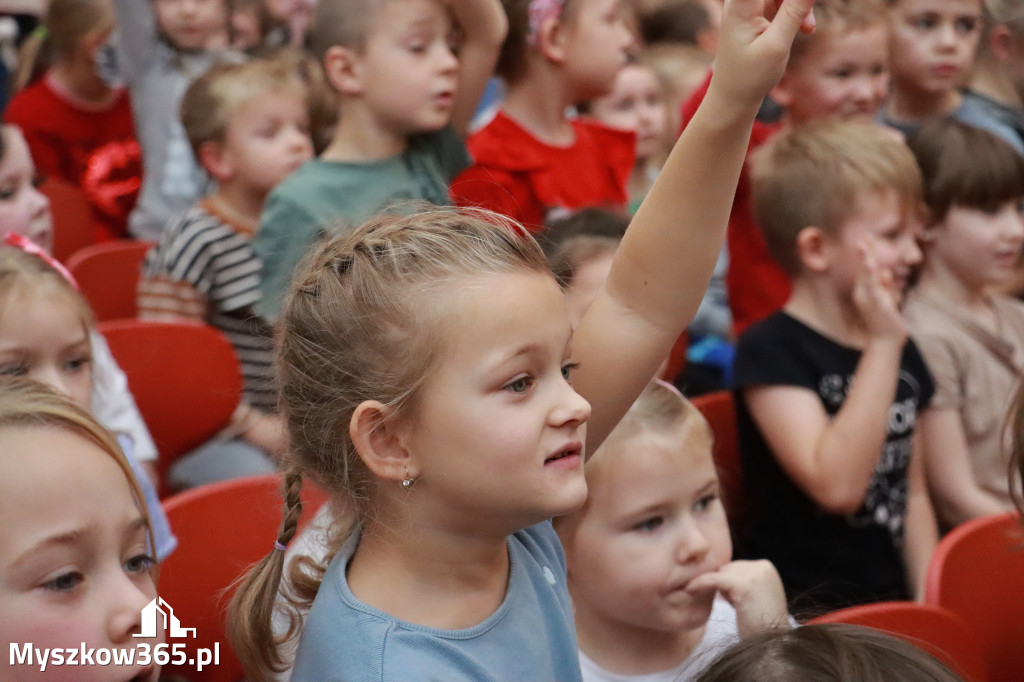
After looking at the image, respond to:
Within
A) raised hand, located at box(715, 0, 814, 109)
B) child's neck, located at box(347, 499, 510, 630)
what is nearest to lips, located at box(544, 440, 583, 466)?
child's neck, located at box(347, 499, 510, 630)

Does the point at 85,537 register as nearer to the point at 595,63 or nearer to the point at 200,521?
the point at 200,521

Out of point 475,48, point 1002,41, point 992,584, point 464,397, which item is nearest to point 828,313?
point 992,584

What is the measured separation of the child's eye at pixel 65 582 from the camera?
42.3 inches

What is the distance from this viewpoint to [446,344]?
1042 mm

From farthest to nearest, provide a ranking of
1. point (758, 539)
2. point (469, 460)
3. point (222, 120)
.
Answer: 1. point (222, 120)
2. point (758, 539)
3. point (469, 460)

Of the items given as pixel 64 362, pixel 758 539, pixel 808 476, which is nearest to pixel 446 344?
pixel 64 362

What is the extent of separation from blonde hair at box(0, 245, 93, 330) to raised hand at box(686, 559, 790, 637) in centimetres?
112

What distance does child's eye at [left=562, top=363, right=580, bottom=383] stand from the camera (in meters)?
1.11

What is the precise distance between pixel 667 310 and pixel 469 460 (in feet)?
0.94

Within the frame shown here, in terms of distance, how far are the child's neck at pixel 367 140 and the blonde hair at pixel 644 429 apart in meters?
1.11

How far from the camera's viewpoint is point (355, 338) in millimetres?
1082

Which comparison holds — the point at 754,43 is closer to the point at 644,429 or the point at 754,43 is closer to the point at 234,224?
the point at 644,429

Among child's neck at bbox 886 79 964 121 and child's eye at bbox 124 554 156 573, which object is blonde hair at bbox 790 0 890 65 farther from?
child's eye at bbox 124 554 156 573

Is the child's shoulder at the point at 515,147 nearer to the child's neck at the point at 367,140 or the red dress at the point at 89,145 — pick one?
the child's neck at the point at 367,140
